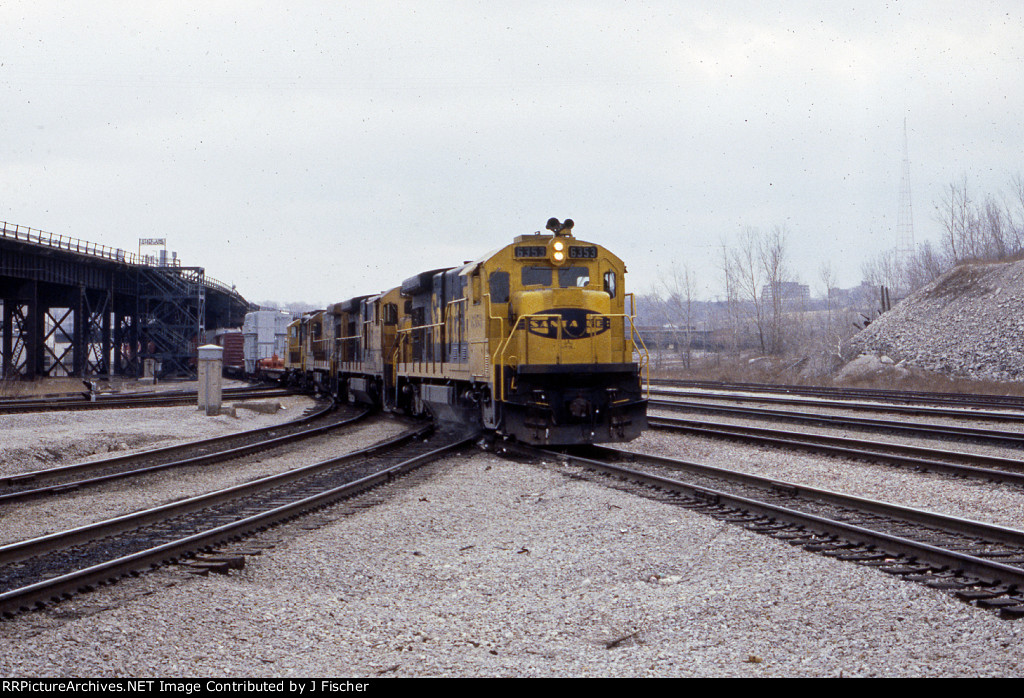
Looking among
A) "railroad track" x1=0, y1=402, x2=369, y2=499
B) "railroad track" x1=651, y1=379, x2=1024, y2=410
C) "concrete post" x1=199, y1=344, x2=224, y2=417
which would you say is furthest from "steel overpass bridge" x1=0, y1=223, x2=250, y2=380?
"railroad track" x1=651, y1=379, x2=1024, y2=410

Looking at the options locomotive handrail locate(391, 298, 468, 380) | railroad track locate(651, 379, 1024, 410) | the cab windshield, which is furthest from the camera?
railroad track locate(651, 379, 1024, 410)

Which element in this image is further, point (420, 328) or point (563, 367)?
point (420, 328)

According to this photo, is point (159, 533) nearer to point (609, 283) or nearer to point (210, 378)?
point (609, 283)

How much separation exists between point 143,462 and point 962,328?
3402 centimetres

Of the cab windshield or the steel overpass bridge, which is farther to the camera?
the steel overpass bridge

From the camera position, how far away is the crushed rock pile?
31.3m

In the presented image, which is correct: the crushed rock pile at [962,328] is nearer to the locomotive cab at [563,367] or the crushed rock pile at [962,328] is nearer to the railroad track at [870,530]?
the locomotive cab at [563,367]

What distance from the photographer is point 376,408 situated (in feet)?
75.4

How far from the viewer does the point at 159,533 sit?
7.16m

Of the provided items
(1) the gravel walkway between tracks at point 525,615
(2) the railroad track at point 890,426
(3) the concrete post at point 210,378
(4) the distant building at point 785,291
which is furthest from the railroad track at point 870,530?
(4) the distant building at point 785,291

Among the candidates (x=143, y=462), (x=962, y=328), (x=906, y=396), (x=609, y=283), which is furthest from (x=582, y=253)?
(x=962, y=328)

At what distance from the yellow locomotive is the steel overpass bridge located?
30151mm

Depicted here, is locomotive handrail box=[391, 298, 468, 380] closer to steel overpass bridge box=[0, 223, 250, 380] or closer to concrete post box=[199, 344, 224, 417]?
concrete post box=[199, 344, 224, 417]
